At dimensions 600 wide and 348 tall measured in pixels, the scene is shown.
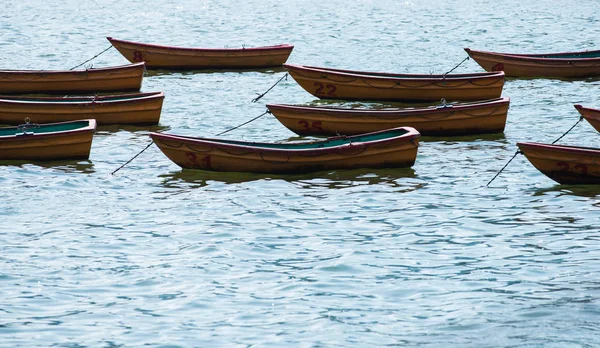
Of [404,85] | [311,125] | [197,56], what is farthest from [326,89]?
[197,56]

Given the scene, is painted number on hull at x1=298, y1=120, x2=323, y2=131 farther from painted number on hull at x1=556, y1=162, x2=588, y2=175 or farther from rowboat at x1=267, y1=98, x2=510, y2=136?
painted number on hull at x1=556, y1=162, x2=588, y2=175

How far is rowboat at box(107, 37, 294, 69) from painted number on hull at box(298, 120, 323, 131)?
1147 cm

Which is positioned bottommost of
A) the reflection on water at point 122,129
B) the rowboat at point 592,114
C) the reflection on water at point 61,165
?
the reflection on water at point 61,165

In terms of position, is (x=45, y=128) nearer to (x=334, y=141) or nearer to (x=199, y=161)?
(x=199, y=161)

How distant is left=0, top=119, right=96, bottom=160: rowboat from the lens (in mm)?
20328

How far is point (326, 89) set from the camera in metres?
26.9

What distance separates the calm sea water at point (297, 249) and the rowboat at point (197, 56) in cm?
658

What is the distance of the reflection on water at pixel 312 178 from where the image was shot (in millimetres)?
18812

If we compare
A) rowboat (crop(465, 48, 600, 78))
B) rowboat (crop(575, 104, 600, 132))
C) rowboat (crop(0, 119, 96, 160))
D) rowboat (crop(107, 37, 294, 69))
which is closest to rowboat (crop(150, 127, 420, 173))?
rowboat (crop(0, 119, 96, 160))

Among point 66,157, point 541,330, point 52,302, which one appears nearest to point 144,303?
point 52,302

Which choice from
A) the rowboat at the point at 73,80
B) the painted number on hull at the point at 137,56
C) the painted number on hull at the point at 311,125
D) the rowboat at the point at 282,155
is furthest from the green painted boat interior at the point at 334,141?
the painted number on hull at the point at 137,56

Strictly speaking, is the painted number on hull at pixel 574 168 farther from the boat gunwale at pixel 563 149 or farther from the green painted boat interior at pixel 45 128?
the green painted boat interior at pixel 45 128

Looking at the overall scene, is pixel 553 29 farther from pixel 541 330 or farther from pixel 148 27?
pixel 541 330

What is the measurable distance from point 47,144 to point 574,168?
10004 mm
